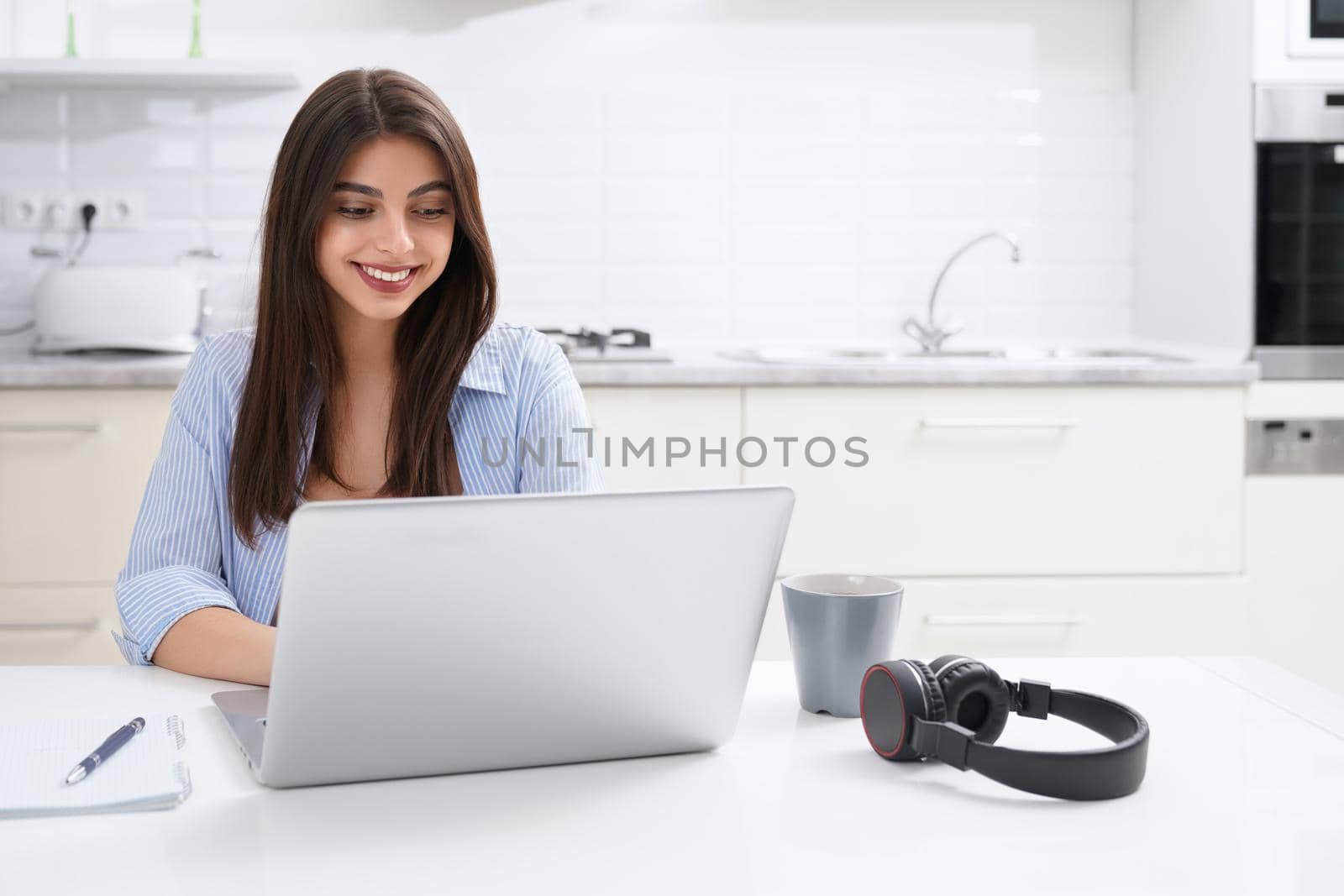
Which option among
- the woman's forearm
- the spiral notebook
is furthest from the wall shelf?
the spiral notebook

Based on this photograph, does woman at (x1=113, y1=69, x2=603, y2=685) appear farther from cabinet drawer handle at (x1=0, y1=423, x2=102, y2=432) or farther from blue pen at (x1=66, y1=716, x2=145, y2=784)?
cabinet drawer handle at (x1=0, y1=423, x2=102, y2=432)

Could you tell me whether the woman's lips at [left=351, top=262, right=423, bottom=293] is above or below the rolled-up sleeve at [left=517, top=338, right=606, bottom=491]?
above

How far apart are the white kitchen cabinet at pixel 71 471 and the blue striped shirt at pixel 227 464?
872mm

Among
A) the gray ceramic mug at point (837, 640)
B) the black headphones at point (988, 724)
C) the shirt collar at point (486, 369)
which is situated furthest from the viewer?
the shirt collar at point (486, 369)

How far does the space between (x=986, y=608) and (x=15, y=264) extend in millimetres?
2143

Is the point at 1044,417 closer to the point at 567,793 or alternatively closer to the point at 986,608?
the point at 986,608

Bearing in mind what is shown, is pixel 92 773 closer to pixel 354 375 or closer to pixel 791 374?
pixel 354 375

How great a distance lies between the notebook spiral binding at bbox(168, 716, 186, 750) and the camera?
0.84m

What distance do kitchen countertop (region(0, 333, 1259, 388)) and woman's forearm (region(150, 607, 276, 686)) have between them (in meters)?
1.25

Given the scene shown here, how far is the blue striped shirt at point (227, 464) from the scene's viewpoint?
47.1 inches

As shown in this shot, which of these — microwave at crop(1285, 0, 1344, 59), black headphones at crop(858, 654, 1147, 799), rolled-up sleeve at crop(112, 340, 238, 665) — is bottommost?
black headphones at crop(858, 654, 1147, 799)

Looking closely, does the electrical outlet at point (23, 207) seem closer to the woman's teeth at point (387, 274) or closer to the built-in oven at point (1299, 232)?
the woman's teeth at point (387, 274)

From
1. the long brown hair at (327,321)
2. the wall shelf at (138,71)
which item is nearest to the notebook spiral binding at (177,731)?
the long brown hair at (327,321)

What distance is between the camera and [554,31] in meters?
2.87
